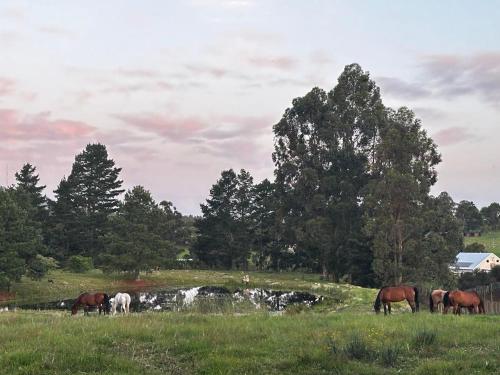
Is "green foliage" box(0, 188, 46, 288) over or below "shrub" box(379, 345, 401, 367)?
→ over

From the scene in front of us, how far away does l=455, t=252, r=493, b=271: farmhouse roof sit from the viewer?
90688 millimetres

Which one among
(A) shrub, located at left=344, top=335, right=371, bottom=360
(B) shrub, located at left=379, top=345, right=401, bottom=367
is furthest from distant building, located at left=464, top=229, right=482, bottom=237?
(B) shrub, located at left=379, top=345, right=401, bottom=367

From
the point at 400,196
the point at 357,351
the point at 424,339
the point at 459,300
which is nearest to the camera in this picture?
the point at 357,351

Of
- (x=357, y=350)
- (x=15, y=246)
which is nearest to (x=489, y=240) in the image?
(x=15, y=246)

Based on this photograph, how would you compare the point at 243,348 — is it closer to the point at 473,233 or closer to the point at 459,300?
the point at 459,300

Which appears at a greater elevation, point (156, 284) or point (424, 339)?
point (424, 339)

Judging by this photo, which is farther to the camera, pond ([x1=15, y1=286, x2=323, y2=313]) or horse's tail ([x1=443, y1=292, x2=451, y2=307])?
pond ([x1=15, y1=286, x2=323, y2=313])

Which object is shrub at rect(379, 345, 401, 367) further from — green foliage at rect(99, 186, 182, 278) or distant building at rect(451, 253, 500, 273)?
distant building at rect(451, 253, 500, 273)

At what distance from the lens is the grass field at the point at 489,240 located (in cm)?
12209

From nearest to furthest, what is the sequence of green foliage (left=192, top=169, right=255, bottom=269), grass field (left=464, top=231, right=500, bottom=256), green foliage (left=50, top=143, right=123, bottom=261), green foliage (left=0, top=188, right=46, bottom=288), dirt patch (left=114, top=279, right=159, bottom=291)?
green foliage (left=0, top=188, right=46, bottom=288) < dirt patch (left=114, top=279, right=159, bottom=291) < green foliage (left=50, top=143, right=123, bottom=261) < green foliage (left=192, top=169, right=255, bottom=269) < grass field (left=464, top=231, right=500, bottom=256)

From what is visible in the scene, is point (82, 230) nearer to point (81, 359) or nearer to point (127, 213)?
point (127, 213)

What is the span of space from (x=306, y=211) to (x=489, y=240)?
96659 millimetres

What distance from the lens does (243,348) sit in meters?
12.5

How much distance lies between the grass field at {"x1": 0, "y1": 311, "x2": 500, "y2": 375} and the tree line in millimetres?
35543
